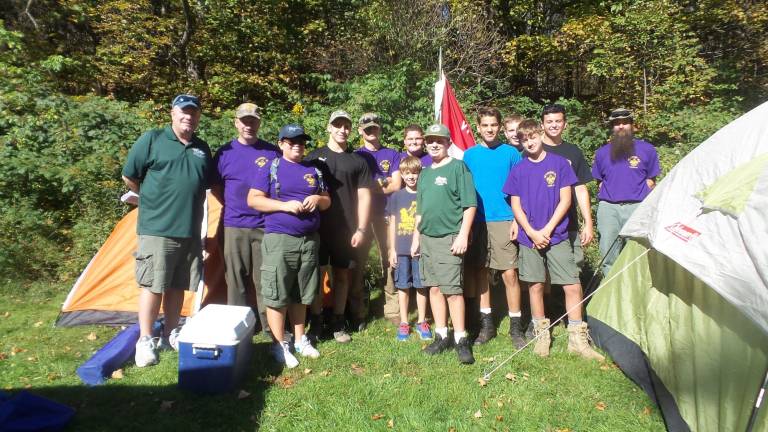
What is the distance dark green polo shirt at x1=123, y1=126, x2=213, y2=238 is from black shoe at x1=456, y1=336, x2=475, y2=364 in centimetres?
230

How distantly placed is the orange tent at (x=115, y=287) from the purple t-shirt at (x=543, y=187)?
283 cm

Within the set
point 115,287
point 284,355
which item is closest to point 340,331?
point 284,355

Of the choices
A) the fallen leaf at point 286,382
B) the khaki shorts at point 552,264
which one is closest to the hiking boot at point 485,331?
the khaki shorts at point 552,264

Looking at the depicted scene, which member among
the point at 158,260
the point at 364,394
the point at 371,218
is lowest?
the point at 364,394

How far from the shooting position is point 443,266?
158 inches

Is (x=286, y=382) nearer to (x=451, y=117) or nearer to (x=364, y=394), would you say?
(x=364, y=394)

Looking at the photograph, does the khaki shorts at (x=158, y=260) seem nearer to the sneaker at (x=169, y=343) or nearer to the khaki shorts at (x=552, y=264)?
the sneaker at (x=169, y=343)

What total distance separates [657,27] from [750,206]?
8988 mm

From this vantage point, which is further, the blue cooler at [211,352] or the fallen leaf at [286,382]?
the fallen leaf at [286,382]

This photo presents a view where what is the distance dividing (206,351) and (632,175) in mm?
3879

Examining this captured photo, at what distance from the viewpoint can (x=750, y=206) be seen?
8.16 ft

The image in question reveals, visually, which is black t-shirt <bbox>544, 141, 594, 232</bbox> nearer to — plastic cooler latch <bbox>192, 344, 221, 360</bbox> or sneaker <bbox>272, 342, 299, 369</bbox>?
sneaker <bbox>272, 342, 299, 369</bbox>

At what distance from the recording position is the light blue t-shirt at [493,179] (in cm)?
439

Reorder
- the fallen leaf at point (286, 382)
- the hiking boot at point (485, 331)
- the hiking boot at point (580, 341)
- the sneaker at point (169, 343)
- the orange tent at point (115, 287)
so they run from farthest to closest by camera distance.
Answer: the orange tent at point (115, 287) < the hiking boot at point (485, 331) < the sneaker at point (169, 343) < the hiking boot at point (580, 341) < the fallen leaf at point (286, 382)
